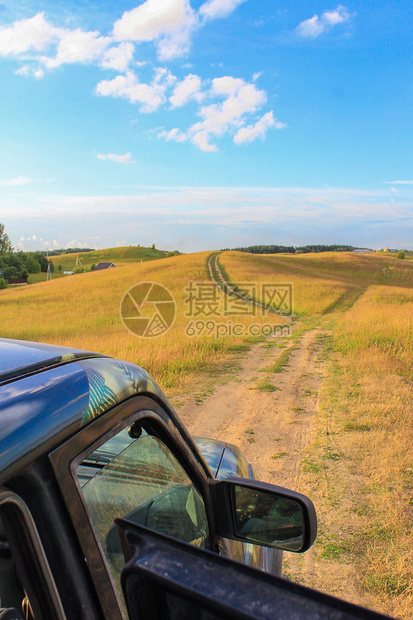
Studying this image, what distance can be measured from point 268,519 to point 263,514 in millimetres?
32

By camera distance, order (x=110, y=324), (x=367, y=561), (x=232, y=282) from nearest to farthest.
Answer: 1. (x=367, y=561)
2. (x=110, y=324)
3. (x=232, y=282)

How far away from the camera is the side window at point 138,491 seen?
1.06 metres

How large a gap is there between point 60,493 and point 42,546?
0.10 m

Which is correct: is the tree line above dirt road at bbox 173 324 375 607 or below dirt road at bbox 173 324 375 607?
above

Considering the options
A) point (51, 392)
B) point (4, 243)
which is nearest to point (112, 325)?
point (51, 392)

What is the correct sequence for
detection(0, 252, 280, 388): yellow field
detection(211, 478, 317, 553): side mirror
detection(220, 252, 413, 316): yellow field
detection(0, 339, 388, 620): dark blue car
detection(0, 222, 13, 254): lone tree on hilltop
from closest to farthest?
detection(0, 339, 388, 620): dark blue car, detection(211, 478, 317, 553): side mirror, detection(0, 252, 280, 388): yellow field, detection(220, 252, 413, 316): yellow field, detection(0, 222, 13, 254): lone tree on hilltop

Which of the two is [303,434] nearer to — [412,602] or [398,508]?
[398,508]

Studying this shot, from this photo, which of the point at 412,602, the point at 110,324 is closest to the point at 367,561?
the point at 412,602

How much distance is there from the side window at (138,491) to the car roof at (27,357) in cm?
28

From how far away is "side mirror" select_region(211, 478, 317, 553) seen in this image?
1.47 metres

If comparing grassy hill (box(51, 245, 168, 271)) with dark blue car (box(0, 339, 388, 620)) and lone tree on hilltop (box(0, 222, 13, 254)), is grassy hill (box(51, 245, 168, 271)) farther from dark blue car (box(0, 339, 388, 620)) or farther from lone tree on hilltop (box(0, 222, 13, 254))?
dark blue car (box(0, 339, 388, 620))

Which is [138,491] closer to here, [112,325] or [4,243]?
[112,325]

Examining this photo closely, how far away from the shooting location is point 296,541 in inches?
60.9

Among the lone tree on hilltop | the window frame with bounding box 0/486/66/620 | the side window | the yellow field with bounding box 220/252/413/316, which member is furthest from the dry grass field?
the lone tree on hilltop
